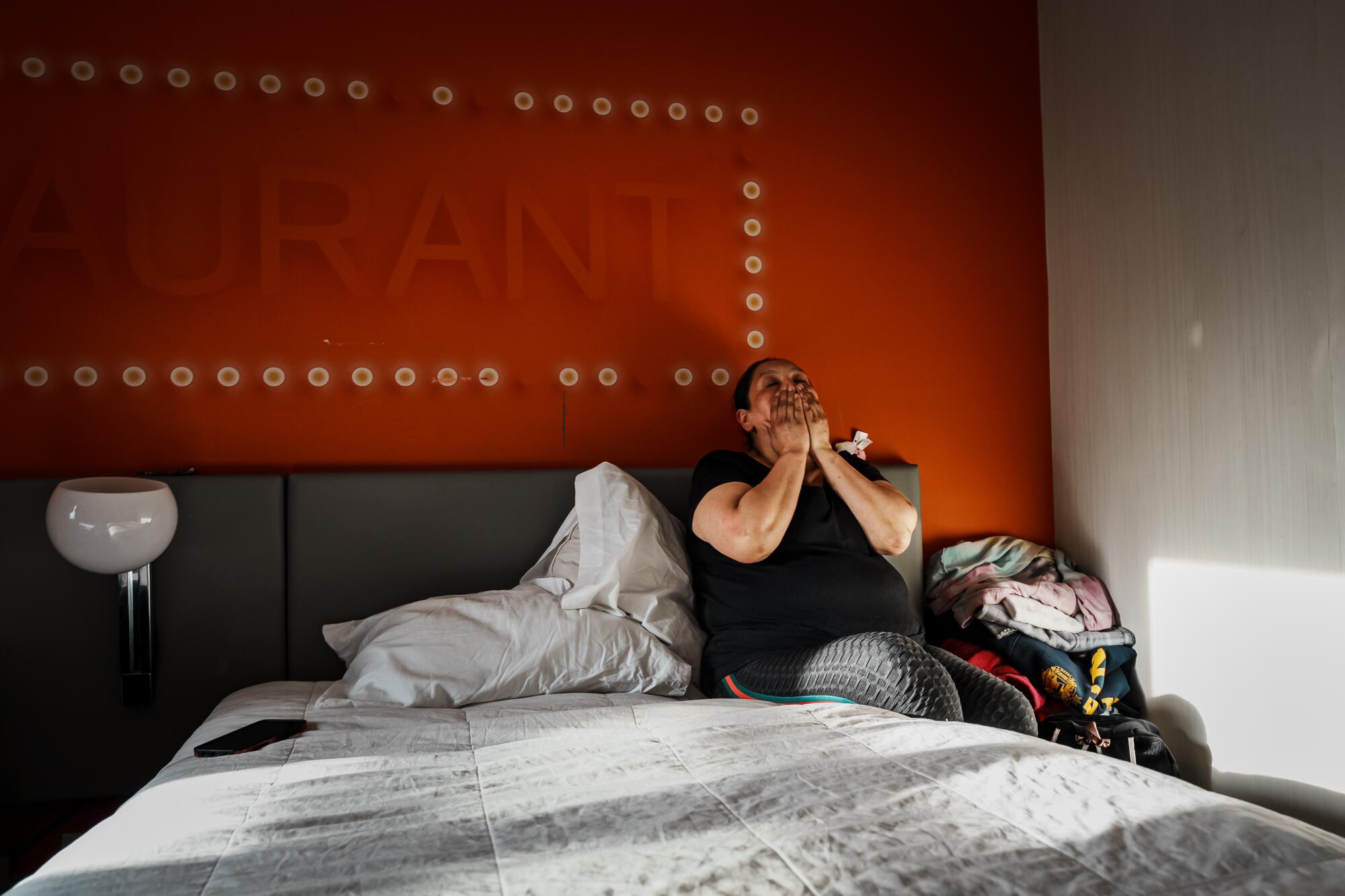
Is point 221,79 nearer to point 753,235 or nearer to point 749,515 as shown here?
point 753,235

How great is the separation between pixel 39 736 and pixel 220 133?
57.9 inches

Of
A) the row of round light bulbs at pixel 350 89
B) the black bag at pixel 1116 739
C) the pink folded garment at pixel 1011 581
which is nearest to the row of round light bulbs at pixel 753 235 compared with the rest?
the row of round light bulbs at pixel 350 89

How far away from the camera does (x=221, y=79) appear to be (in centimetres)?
Answer: 228

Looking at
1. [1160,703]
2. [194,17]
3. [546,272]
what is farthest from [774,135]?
[1160,703]

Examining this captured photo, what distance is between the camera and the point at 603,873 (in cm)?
83


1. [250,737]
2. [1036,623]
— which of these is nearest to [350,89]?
[250,737]

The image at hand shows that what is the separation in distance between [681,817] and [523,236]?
→ 180 cm

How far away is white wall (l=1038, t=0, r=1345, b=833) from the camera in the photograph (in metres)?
1.98

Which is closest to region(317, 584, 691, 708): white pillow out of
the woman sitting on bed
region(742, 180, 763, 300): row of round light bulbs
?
the woman sitting on bed

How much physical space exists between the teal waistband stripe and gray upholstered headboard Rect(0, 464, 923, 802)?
2.17 feet

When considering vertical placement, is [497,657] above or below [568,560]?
below

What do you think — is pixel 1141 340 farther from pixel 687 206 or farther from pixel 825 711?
pixel 825 711

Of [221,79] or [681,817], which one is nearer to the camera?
[681,817]

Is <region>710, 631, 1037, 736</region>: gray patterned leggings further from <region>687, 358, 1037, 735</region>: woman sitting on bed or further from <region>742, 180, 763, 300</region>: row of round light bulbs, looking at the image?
<region>742, 180, 763, 300</region>: row of round light bulbs
